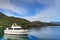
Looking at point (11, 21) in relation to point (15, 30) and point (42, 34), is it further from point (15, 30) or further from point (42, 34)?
point (42, 34)

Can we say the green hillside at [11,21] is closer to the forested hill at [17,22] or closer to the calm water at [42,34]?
the forested hill at [17,22]

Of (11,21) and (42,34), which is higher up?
(11,21)

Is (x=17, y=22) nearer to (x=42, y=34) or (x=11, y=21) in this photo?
(x=11, y=21)

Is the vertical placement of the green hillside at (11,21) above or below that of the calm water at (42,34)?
above

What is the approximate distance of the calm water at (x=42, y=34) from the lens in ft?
8.48

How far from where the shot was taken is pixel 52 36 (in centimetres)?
259

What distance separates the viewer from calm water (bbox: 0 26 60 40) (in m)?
2.58

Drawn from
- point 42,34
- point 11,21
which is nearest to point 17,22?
point 11,21

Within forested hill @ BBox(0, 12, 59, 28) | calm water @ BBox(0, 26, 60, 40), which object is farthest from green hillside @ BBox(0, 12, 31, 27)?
calm water @ BBox(0, 26, 60, 40)

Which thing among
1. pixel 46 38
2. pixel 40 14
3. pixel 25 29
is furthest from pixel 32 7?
pixel 46 38

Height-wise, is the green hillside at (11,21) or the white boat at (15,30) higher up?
the green hillside at (11,21)

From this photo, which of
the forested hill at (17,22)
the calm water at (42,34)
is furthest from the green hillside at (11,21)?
the calm water at (42,34)

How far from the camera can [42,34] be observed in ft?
8.57

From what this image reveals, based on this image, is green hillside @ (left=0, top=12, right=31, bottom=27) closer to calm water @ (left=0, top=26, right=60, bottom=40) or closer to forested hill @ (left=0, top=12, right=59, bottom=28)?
forested hill @ (left=0, top=12, right=59, bottom=28)
